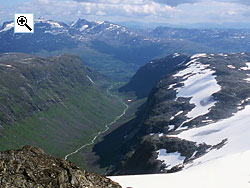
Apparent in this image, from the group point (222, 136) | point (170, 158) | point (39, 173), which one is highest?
point (39, 173)

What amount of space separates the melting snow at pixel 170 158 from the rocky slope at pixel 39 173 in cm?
7701

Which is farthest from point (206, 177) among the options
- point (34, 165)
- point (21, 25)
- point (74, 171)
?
point (21, 25)

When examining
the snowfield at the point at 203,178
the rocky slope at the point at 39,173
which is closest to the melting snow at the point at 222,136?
the snowfield at the point at 203,178

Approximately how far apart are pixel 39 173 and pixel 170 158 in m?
92.8

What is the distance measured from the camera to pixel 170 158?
381 ft

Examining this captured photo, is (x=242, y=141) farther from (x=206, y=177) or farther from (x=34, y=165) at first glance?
(x=34, y=165)

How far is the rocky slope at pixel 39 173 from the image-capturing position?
2666cm

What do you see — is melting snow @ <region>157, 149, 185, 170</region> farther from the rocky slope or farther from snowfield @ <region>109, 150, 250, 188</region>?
the rocky slope

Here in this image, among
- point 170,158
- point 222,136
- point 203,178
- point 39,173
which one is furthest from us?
point 170,158

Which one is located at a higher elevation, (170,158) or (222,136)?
(222,136)

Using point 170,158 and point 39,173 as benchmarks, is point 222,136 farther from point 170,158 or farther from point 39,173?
point 39,173

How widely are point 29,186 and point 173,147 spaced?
329ft

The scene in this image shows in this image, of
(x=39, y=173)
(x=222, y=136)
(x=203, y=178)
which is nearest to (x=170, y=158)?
(x=222, y=136)

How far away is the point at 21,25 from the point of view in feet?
243
